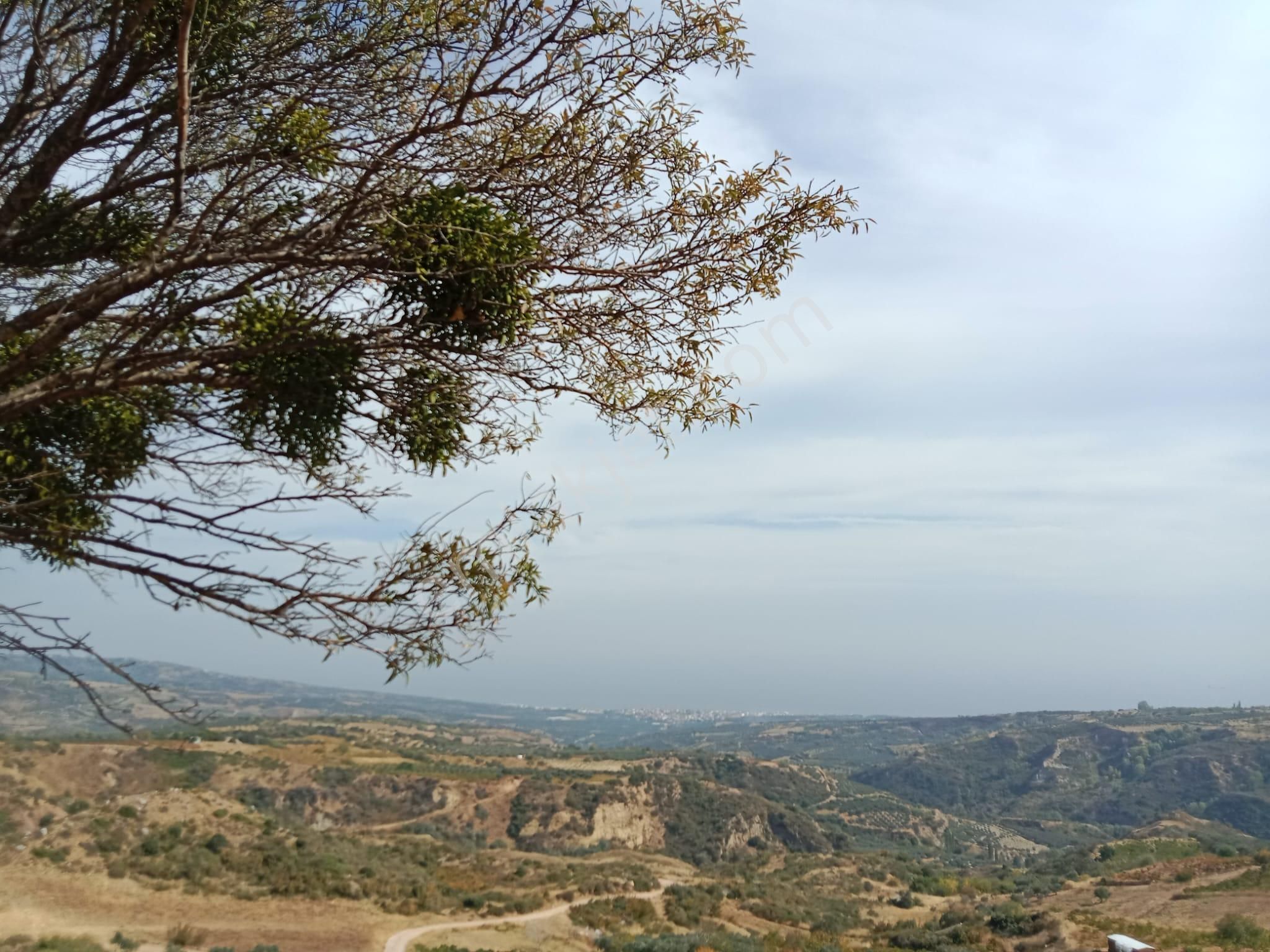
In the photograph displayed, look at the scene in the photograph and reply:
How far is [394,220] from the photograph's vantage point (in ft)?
13.3

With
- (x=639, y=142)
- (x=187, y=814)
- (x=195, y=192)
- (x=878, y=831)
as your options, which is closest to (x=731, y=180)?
(x=639, y=142)

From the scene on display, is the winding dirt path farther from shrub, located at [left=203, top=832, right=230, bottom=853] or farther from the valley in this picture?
shrub, located at [left=203, top=832, right=230, bottom=853]

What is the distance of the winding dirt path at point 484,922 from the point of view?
18516 millimetres

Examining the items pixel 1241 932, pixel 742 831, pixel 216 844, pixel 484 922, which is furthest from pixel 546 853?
pixel 1241 932

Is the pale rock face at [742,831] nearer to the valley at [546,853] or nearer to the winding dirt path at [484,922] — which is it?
the valley at [546,853]

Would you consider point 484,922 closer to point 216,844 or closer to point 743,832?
point 216,844

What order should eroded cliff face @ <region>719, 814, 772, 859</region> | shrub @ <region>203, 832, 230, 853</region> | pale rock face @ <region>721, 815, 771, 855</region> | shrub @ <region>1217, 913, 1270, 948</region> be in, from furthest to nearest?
pale rock face @ <region>721, 815, 771, 855</region> < eroded cliff face @ <region>719, 814, 772, 859</region> < shrub @ <region>203, 832, 230, 853</region> < shrub @ <region>1217, 913, 1270, 948</region>

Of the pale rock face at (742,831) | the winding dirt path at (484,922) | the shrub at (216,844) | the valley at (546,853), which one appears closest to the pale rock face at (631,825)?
the valley at (546,853)

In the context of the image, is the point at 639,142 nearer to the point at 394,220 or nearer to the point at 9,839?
the point at 394,220

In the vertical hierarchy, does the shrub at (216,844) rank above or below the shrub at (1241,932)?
below

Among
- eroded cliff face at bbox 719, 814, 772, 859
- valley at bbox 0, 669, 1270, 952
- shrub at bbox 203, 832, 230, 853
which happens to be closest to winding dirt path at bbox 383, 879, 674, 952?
valley at bbox 0, 669, 1270, 952

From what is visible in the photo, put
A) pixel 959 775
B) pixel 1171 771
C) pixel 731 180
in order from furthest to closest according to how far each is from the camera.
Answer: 1. pixel 959 775
2. pixel 1171 771
3. pixel 731 180

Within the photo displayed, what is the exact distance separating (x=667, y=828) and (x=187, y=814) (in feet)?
88.9

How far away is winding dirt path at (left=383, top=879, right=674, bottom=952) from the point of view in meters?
18.5
